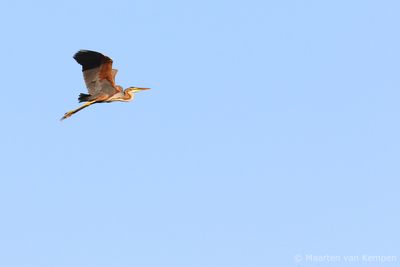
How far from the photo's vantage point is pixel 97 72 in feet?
126

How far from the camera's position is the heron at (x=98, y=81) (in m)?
37.7

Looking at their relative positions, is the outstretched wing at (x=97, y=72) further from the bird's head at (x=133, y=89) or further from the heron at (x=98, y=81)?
the bird's head at (x=133, y=89)

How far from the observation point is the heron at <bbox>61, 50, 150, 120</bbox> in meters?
37.7

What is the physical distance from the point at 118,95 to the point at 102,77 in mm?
1580

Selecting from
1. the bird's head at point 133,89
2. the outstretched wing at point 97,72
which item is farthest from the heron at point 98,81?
the bird's head at point 133,89

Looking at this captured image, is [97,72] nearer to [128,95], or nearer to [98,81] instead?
[98,81]

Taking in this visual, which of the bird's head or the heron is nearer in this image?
the heron

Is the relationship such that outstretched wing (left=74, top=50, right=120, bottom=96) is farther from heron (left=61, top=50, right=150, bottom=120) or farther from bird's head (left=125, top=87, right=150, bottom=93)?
bird's head (left=125, top=87, right=150, bottom=93)

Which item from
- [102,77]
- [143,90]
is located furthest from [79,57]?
[143,90]

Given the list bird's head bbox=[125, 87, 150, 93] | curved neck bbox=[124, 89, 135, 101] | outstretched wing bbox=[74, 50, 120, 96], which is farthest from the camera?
bird's head bbox=[125, 87, 150, 93]

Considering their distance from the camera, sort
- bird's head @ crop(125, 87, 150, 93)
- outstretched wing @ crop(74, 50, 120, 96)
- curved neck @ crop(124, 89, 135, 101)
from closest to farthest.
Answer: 1. outstretched wing @ crop(74, 50, 120, 96)
2. curved neck @ crop(124, 89, 135, 101)
3. bird's head @ crop(125, 87, 150, 93)

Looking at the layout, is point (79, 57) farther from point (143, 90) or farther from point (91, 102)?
point (143, 90)

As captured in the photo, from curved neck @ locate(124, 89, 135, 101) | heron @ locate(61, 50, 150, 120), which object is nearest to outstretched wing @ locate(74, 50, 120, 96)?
heron @ locate(61, 50, 150, 120)

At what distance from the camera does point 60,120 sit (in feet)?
126
